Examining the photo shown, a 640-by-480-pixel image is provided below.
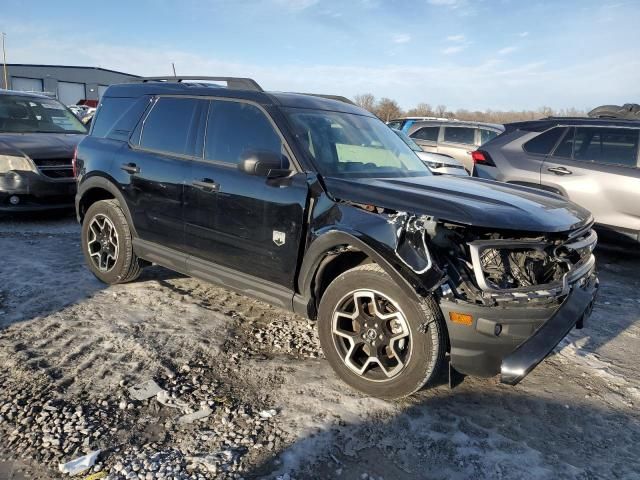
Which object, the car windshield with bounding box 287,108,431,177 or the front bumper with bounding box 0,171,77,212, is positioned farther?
the front bumper with bounding box 0,171,77,212

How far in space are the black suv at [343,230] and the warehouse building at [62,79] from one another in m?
54.8

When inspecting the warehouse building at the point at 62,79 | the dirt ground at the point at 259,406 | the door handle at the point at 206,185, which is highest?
the warehouse building at the point at 62,79

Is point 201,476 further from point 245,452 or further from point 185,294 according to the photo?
point 185,294

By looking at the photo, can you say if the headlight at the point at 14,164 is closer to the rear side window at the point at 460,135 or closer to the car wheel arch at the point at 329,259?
the car wheel arch at the point at 329,259

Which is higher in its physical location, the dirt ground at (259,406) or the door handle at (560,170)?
the door handle at (560,170)

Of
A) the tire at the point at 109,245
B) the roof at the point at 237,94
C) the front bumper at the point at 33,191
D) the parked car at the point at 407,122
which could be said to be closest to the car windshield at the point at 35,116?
the front bumper at the point at 33,191

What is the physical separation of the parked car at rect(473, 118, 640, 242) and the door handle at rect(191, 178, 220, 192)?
14.5ft

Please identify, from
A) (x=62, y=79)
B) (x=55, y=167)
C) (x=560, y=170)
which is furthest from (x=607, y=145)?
(x=62, y=79)

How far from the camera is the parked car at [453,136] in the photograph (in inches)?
476

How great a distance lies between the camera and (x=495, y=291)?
2668 millimetres

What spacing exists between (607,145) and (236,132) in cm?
482

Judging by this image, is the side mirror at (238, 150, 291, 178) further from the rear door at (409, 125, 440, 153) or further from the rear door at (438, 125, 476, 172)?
the rear door at (409, 125, 440, 153)

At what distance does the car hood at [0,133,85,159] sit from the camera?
7078 mm

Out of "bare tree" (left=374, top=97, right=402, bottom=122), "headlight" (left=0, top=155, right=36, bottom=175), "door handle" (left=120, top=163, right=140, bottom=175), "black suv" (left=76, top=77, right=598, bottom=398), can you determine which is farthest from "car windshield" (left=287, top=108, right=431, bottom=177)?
"bare tree" (left=374, top=97, right=402, bottom=122)
